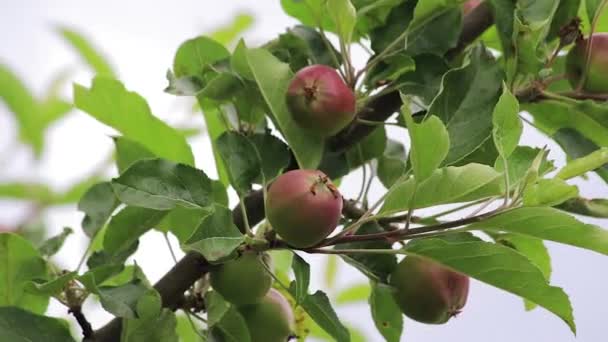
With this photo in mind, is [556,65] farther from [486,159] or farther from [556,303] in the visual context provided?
[556,303]

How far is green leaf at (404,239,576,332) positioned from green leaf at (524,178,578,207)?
19 millimetres

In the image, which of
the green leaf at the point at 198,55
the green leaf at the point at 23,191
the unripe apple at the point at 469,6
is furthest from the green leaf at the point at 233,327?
the green leaf at the point at 23,191

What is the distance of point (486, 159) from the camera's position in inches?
29.5

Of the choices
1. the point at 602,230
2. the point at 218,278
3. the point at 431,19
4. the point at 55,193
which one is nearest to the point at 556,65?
the point at 431,19

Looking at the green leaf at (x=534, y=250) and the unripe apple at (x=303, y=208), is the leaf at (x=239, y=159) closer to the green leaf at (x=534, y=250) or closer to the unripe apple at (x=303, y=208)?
the unripe apple at (x=303, y=208)

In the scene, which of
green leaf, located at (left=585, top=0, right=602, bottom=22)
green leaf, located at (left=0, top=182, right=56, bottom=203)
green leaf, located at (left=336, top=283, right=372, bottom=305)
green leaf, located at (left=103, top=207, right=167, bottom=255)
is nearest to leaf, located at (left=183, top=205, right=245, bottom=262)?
green leaf, located at (left=103, top=207, right=167, bottom=255)

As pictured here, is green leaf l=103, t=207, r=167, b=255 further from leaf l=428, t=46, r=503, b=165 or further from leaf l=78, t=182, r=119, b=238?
leaf l=428, t=46, r=503, b=165

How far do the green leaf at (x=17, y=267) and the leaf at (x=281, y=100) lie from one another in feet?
0.77

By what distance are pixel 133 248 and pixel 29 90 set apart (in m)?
0.44

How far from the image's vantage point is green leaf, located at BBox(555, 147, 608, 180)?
641 millimetres

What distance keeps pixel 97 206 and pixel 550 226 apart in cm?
40

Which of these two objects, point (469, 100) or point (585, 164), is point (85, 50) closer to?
point (469, 100)

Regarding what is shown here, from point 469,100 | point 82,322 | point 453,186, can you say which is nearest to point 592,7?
point 469,100

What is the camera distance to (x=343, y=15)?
74 cm
